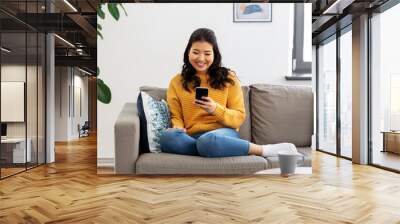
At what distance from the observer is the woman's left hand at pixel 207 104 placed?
8.34ft

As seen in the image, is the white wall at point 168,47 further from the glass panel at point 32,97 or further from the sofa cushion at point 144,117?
the glass panel at point 32,97

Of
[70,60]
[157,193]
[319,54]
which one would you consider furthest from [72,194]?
[70,60]

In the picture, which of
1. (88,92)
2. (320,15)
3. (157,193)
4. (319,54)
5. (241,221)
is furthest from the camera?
(88,92)

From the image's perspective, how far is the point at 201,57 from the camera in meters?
2.71

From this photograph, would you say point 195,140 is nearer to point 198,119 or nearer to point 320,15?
point 198,119

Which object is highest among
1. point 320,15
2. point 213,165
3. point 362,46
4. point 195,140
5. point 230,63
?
point 320,15

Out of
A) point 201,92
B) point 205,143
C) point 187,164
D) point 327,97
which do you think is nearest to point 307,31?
point 201,92

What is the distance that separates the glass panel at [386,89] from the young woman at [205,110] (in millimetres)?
3278

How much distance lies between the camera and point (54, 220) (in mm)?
2432

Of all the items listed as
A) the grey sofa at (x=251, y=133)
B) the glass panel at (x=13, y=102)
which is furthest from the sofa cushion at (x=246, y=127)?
the glass panel at (x=13, y=102)

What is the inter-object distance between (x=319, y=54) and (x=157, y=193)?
5.90m

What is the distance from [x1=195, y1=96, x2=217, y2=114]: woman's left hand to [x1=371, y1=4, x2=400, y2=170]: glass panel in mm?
3488

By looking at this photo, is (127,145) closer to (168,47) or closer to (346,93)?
(168,47)

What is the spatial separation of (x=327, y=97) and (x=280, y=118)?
16.6 ft
